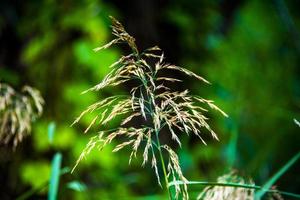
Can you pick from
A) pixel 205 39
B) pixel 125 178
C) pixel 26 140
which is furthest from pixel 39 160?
pixel 205 39

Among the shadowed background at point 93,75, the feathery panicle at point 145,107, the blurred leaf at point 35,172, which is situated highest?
the feathery panicle at point 145,107

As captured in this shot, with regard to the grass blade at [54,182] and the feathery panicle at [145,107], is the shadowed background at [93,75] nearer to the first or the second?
the grass blade at [54,182]

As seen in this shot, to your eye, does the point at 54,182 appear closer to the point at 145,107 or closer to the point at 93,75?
the point at 145,107

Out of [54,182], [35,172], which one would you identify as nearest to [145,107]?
[54,182]

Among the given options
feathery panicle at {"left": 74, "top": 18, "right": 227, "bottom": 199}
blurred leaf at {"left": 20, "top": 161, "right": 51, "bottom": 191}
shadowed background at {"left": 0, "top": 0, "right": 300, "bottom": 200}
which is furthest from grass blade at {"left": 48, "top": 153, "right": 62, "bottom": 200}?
blurred leaf at {"left": 20, "top": 161, "right": 51, "bottom": 191}

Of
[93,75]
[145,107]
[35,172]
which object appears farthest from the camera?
[93,75]

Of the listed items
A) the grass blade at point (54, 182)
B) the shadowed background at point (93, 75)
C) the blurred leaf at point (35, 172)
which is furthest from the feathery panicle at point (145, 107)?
the blurred leaf at point (35, 172)

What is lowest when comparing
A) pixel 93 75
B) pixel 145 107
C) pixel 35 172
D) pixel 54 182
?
pixel 35 172

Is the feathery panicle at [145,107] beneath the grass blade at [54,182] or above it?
above

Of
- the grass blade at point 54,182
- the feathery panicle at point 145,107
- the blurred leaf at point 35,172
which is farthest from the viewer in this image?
the blurred leaf at point 35,172

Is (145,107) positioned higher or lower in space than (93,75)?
higher

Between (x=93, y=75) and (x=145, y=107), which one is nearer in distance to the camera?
(x=145, y=107)

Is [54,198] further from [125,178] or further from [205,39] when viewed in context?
[205,39]
